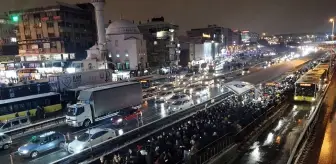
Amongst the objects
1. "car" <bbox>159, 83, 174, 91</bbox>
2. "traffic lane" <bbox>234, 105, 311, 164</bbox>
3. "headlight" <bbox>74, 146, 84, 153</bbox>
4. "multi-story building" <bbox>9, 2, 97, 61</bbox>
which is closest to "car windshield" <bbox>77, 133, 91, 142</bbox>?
"headlight" <bbox>74, 146, 84, 153</bbox>

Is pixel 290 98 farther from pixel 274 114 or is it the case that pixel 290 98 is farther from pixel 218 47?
pixel 218 47

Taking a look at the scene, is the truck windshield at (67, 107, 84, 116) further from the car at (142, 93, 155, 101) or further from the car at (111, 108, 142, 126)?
the car at (142, 93, 155, 101)

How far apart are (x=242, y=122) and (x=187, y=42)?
2509 inches

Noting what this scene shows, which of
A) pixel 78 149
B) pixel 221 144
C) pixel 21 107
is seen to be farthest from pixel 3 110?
pixel 221 144

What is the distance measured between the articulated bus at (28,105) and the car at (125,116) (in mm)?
8381

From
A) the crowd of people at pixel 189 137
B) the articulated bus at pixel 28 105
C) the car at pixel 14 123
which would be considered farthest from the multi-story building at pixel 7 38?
the crowd of people at pixel 189 137

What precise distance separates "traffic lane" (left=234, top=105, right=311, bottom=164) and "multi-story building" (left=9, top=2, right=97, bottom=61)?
58123 millimetres

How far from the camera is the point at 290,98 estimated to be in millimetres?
30891

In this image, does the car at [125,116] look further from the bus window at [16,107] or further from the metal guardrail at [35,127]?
the bus window at [16,107]

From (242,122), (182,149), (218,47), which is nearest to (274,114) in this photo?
(242,122)

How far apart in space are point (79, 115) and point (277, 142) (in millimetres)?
16292

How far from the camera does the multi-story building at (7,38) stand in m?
71.2

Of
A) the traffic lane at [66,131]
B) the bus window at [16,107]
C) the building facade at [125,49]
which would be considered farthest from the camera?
the building facade at [125,49]

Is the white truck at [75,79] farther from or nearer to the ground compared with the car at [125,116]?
farther from the ground
